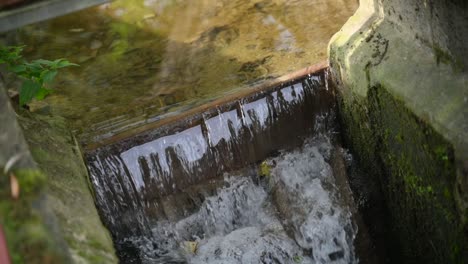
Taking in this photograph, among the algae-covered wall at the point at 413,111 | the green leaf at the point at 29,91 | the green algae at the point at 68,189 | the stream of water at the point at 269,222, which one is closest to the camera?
the green algae at the point at 68,189

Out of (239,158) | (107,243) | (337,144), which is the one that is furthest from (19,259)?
(337,144)

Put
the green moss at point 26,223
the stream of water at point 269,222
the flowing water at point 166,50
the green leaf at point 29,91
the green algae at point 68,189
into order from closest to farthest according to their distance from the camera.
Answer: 1. the green moss at point 26,223
2. the green algae at point 68,189
3. the green leaf at point 29,91
4. the stream of water at point 269,222
5. the flowing water at point 166,50

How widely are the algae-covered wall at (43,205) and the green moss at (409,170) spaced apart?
1755 mm

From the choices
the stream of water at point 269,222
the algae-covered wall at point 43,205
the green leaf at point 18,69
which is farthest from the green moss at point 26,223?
the stream of water at point 269,222

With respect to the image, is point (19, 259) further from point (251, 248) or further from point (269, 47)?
point (269, 47)

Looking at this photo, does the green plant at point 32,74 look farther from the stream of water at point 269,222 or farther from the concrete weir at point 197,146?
the stream of water at point 269,222

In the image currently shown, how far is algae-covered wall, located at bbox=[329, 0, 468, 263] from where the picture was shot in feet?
10.5

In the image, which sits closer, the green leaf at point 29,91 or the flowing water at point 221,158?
the green leaf at point 29,91

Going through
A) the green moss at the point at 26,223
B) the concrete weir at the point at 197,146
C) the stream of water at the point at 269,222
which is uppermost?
→ the green moss at the point at 26,223

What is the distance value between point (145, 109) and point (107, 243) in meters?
1.88

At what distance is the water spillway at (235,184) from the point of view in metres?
4.19

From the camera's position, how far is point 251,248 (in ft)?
13.8

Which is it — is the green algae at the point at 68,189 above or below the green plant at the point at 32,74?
below

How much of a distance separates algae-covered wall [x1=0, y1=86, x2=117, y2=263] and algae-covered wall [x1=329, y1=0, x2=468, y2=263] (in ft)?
5.79
